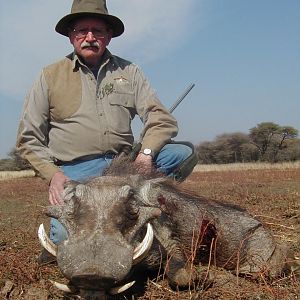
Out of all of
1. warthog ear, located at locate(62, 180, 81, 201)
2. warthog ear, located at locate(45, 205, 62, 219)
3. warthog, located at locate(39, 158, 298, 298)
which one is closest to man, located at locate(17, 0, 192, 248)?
warthog, located at locate(39, 158, 298, 298)

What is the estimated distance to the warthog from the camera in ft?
9.29

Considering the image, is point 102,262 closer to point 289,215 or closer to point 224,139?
point 289,215

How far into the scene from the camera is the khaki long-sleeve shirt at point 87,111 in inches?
195

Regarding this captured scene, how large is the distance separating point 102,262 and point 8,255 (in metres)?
2.08

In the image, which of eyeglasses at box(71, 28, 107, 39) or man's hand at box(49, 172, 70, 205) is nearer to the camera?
man's hand at box(49, 172, 70, 205)

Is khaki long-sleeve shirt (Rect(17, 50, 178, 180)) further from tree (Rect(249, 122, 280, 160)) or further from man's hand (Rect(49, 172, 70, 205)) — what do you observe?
tree (Rect(249, 122, 280, 160))

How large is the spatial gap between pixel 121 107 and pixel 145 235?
2113 mm

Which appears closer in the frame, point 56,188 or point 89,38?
point 56,188

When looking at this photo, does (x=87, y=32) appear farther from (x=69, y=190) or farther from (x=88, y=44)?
(x=69, y=190)

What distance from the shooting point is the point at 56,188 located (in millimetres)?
4047

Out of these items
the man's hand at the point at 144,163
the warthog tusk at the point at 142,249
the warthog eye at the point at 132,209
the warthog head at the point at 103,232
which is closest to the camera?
the warthog head at the point at 103,232

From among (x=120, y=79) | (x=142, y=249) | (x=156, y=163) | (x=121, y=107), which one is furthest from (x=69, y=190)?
(x=120, y=79)

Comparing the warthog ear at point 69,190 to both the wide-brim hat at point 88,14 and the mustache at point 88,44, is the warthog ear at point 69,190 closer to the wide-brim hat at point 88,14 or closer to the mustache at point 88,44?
the mustache at point 88,44

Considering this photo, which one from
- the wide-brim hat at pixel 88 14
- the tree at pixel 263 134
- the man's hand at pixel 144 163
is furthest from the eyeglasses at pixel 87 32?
the tree at pixel 263 134
